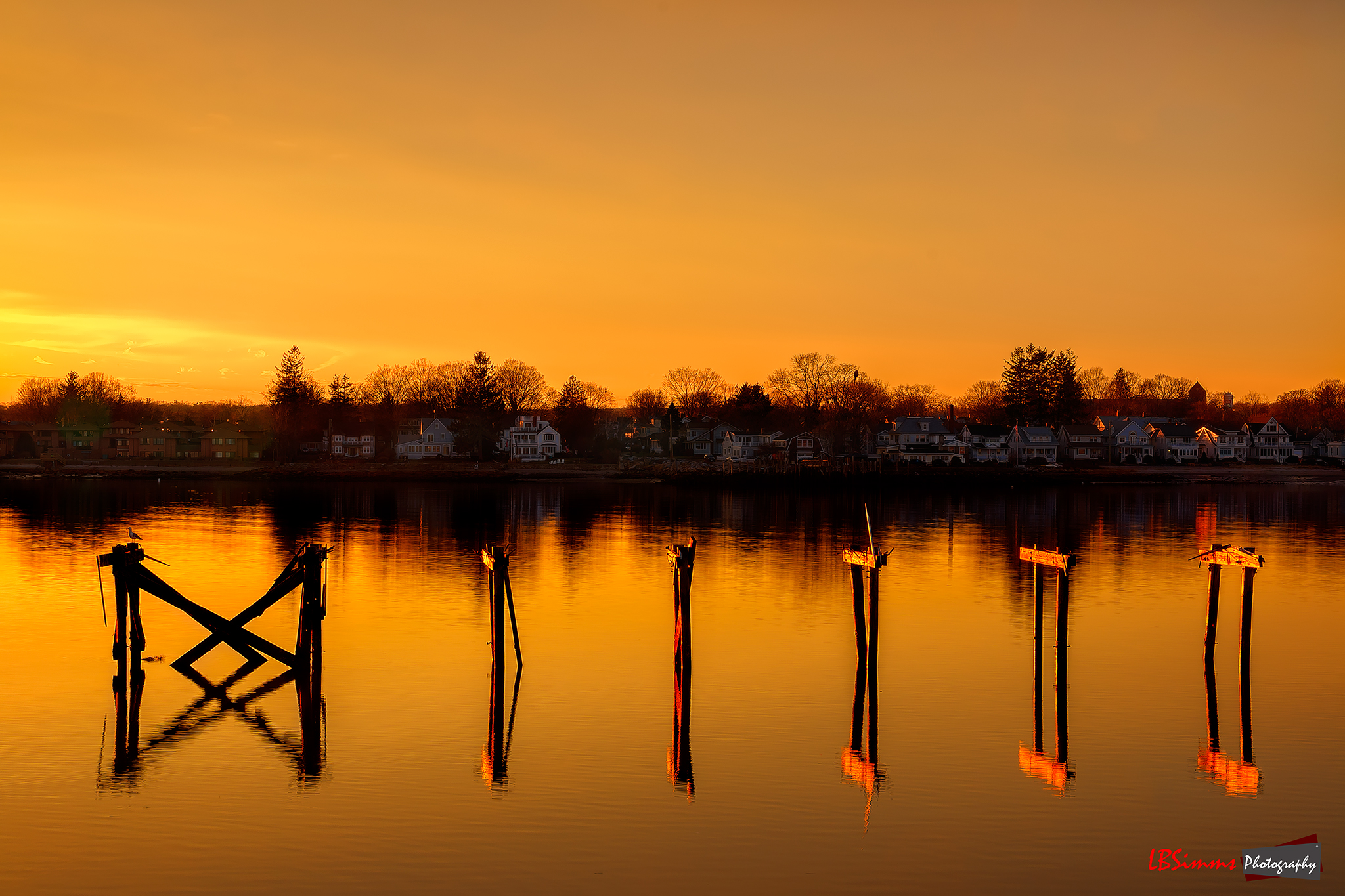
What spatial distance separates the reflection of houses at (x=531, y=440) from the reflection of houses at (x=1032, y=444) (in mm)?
73369

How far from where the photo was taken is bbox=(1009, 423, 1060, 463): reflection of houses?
18288 centimetres

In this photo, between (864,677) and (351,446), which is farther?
(351,446)

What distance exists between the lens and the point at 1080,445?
185m

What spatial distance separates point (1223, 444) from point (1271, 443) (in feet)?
32.8

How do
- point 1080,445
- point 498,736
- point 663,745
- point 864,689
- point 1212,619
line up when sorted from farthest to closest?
1. point 1080,445
2. point 1212,619
3. point 864,689
4. point 498,736
5. point 663,745

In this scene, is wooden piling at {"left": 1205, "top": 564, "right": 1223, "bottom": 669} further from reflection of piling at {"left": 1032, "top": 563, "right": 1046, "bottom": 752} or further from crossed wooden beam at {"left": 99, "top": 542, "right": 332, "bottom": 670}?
crossed wooden beam at {"left": 99, "top": 542, "right": 332, "bottom": 670}

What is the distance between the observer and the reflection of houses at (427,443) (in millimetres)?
182750

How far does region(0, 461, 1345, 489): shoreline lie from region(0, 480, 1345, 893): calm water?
9150cm

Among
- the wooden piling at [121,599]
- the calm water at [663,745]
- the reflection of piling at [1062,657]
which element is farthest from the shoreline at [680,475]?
the wooden piling at [121,599]

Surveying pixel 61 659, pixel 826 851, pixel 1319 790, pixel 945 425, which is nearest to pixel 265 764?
pixel 826 851

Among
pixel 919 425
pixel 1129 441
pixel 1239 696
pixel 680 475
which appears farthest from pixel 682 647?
pixel 1129 441

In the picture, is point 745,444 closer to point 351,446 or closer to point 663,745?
point 351,446

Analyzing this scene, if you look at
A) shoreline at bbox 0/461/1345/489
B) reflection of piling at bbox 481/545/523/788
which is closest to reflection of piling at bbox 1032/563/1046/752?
reflection of piling at bbox 481/545/523/788

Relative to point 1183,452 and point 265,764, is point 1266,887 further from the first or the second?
point 1183,452
